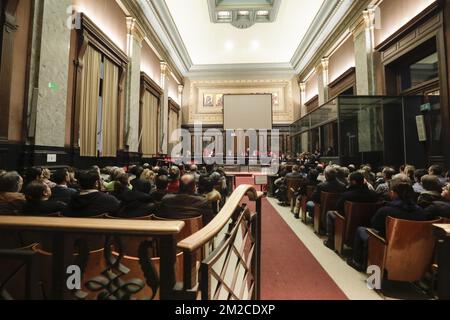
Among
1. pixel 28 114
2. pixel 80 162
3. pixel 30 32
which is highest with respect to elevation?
pixel 30 32

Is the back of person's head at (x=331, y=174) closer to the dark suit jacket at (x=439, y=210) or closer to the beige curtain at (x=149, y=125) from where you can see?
the dark suit jacket at (x=439, y=210)

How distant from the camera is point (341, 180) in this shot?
434 cm

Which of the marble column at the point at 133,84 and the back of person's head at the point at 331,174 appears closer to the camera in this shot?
the back of person's head at the point at 331,174

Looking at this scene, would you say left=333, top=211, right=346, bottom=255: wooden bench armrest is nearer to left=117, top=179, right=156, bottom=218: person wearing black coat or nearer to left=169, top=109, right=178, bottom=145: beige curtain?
left=117, top=179, right=156, bottom=218: person wearing black coat

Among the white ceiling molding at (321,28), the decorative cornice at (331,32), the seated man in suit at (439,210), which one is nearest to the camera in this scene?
the seated man in suit at (439,210)

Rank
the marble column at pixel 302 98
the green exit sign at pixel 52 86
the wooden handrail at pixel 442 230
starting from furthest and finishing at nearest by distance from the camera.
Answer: the marble column at pixel 302 98 < the green exit sign at pixel 52 86 < the wooden handrail at pixel 442 230

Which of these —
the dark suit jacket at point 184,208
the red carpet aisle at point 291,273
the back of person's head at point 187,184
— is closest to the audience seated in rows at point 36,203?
the dark suit jacket at point 184,208

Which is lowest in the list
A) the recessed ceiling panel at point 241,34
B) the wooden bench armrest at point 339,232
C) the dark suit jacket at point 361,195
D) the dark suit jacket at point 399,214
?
the wooden bench armrest at point 339,232

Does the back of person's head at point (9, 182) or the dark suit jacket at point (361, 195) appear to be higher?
the back of person's head at point (9, 182)

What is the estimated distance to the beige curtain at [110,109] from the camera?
6.97 meters

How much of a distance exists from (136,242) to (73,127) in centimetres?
441

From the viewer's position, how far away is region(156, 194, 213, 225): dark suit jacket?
2547mm
